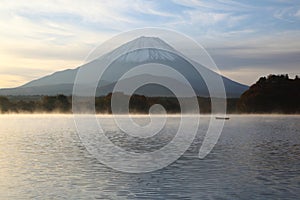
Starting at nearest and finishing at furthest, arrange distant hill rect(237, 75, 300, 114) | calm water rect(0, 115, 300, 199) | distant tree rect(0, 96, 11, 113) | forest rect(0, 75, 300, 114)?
1. calm water rect(0, 115, 300, 199)
2. distant hill rect(237, 75, 300, 114)
3. forest rect(0, 75, 300, 114)
4. distant tree rect(0, 96, 11, 113)

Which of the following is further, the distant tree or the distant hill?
the distant tree

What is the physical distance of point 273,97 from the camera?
361 ft

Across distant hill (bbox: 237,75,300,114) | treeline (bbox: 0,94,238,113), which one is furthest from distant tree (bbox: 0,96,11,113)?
distant hill (bbox: 237,75,300,114)

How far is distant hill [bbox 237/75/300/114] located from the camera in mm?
110062

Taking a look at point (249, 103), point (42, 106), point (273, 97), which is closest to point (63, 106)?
point (42, 106)

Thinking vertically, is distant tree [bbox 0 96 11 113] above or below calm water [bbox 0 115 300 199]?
above

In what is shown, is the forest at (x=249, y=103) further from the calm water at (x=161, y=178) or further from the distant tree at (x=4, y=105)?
the calm water at (x=161, y=178)

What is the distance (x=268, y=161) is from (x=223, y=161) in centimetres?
225

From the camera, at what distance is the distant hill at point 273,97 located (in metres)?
110

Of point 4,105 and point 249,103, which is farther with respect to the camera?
point 4,105

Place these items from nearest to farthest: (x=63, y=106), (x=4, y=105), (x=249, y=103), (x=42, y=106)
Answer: (x=249, y=103)
(x=63, y=106)
(x=4, y=105)
(x=42, y=106)

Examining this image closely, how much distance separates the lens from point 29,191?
55.9 ft

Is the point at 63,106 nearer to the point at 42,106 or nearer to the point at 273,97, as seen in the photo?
the point at 42,106

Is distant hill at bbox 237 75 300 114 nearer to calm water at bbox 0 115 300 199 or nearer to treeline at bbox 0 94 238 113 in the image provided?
treeline at bbox 0 94 238 113
